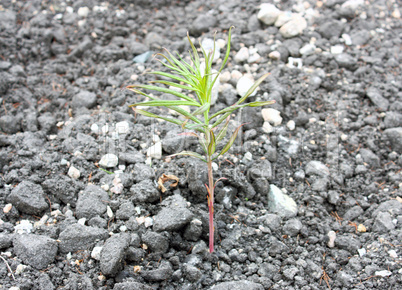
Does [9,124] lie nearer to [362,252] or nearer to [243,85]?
[243,85]

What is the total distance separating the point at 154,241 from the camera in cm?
246

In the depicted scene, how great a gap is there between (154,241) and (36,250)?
0.76m

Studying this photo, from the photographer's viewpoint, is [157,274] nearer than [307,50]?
Yes

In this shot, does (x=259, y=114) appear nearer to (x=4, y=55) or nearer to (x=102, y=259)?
(x=102, y=259)

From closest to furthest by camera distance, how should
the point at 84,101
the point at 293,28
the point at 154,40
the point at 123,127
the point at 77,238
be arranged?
the point at 77,238 → the point at 123,127 → the point at 84,101 → the point at 293,28 → the point at 154,40

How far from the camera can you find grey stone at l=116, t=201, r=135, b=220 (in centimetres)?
261

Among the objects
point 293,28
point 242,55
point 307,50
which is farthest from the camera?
point 293,28

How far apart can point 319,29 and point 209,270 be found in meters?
3.04

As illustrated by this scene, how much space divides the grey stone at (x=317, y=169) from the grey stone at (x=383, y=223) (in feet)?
1.71

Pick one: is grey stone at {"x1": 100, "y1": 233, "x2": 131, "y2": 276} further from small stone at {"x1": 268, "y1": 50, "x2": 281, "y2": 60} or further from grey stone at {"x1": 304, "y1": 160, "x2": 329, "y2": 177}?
small stone at {"x1": 268, "y1": 50, "x2": 281, "y2": 60}

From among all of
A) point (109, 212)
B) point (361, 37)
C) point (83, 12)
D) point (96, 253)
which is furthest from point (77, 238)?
point (361, 37)

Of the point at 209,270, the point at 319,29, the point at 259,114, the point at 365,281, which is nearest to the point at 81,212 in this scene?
the point at 209,270

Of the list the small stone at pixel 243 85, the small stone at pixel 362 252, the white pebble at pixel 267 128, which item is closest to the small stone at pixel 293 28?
the small stone at pixel 243 85

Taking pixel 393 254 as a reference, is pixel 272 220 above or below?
above
